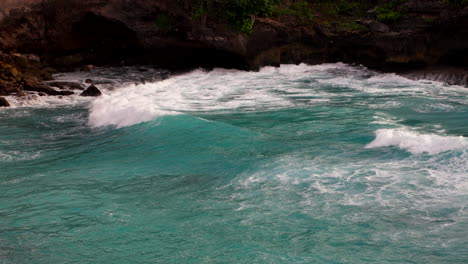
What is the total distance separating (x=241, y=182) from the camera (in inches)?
332

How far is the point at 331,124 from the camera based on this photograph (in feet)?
39.6

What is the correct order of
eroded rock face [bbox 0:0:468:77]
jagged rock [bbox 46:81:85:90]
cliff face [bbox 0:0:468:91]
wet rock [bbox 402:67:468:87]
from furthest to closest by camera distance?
cliff face [bbox 0:0:468:91], eroded rock face [bbox 0:0:468:77], jagged rock [bbox 46:81:85:90], wet rock [bbox 402:67:468:87]

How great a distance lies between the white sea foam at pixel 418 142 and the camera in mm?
9250

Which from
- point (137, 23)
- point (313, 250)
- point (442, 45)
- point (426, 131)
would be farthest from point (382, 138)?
point (137, 23)

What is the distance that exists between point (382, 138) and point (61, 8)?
1659cm

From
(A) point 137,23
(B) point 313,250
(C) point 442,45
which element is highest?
(A) point 137,23

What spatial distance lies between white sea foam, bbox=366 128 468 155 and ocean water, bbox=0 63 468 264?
4 centimetres

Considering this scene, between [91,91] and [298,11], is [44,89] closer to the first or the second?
[91,91]

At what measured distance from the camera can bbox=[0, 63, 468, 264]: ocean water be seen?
6266mm

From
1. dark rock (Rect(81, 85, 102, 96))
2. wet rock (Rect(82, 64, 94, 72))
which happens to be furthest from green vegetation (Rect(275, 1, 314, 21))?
dark rock (Rect(81, 85, 102, 96))

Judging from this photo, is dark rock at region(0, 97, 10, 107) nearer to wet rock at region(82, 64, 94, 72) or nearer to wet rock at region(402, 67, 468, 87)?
wet rock at region(82, 64, 94, 72)

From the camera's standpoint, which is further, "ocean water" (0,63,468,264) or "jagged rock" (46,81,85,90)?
"jagged rock" (46,81,85,90)

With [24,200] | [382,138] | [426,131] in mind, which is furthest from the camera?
[426,131]

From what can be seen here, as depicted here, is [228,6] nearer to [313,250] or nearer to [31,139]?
[31,139]
